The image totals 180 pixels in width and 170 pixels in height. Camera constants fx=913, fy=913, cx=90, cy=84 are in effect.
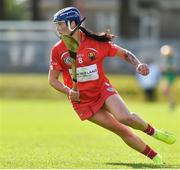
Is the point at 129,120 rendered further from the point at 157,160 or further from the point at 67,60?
the point at 67,60

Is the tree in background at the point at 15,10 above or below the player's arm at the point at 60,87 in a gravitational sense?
below

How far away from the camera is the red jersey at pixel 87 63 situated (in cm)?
1279

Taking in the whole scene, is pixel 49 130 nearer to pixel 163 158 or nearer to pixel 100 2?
pixel 163 158

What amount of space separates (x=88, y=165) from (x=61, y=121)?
1244cm

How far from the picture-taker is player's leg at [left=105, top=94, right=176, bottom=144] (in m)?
12.5

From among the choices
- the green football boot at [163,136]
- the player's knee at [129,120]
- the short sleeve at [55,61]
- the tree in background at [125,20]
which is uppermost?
the short sleeve at [55,61]

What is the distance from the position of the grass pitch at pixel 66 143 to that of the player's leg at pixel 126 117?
0.43m

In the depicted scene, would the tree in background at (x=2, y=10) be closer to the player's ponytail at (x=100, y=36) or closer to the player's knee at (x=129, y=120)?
the player's ponytail at (x=100, y=36)

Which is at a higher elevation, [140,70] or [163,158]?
[140,70]

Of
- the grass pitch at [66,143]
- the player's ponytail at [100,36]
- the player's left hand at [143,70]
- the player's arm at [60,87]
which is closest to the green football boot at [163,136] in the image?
the grass pitch at [66,143]

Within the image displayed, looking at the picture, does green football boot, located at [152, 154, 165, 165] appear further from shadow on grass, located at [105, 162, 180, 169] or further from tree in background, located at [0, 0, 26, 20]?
tree in background, located at [0, 0, 26, 20]

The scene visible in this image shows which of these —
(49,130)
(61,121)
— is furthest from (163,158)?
(61,121)

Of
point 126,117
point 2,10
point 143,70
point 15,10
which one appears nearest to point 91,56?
point 143,70

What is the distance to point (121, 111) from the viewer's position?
12.6m
